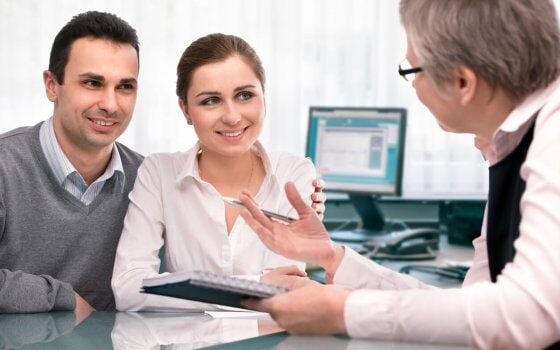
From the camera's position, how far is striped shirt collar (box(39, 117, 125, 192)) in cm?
236

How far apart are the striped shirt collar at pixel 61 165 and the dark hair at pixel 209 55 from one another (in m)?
0.29

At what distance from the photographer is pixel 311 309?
4.67 feet

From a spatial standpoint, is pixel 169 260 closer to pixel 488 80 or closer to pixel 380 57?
pixel 488 80

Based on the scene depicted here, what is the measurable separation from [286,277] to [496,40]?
81cm

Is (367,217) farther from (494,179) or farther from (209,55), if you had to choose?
(494,179)

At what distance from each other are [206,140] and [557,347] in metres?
1.16

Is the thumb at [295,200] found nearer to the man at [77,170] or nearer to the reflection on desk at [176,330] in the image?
the reflection on desk at [176,330]

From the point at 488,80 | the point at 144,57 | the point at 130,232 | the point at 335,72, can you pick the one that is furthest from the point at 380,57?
the point at 488,80

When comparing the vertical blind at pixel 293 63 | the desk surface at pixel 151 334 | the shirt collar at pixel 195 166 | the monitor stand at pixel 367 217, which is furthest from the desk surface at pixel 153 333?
the vertical blind at pixel 293 63

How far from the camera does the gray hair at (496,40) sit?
1.41m

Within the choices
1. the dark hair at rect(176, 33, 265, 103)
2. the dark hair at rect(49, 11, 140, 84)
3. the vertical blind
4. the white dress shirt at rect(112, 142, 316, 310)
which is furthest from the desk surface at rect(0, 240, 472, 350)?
the vertical blind

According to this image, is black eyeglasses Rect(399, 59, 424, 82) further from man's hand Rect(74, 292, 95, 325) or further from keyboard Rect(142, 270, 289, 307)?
man's hand Rect(74, 292, 95, 325)

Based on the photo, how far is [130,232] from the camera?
219 centimetres

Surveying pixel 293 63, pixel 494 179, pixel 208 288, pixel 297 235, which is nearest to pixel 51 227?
pixel 297 235
